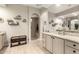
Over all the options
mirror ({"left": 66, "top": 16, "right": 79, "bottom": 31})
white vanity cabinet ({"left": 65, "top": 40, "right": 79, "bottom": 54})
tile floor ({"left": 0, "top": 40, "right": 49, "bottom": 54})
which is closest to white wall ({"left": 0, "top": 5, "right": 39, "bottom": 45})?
tile floor ({"left": 0, "top": 40, "right": 49, "bottom": 54})

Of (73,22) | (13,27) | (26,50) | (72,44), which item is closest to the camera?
(72,44)

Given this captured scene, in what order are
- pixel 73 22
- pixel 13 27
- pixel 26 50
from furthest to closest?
pixel 13 27
pixel 26 50
pixel 73 22

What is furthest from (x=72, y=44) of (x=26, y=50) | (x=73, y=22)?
(x=26, y=50)

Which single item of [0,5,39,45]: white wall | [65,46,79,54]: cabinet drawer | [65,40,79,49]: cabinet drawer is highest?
[0,5,39,45]: white wall

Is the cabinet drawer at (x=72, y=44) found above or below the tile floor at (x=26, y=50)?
above

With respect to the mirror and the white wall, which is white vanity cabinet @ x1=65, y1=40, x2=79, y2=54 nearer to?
the mirror

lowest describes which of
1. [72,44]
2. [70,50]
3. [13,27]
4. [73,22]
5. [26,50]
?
[26,50]

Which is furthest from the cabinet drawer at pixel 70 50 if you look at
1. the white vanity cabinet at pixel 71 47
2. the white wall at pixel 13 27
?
the white wall at pixel 13 27

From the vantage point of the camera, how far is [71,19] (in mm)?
2602

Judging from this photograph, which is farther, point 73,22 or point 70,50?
point 73,22

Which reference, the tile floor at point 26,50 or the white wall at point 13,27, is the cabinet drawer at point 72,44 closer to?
the tile floor at point 26,50

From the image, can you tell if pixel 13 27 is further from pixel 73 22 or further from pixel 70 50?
pixel 70 50
